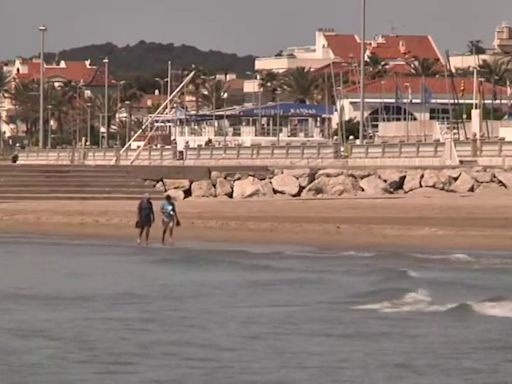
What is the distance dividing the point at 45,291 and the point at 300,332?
648 cm

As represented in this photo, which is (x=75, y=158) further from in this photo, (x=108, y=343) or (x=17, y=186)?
(x=108, y=343)

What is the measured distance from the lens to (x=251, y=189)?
44.1m

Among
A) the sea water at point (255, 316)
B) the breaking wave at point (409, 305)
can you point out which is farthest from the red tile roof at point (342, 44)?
the breaking wave at point (409, 305)

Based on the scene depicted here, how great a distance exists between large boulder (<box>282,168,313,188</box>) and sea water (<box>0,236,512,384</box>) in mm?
13118

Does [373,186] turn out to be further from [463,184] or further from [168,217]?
[168,217]

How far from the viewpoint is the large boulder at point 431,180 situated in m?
41.8

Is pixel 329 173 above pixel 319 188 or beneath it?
above

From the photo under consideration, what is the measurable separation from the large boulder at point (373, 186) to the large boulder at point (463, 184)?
213 cm

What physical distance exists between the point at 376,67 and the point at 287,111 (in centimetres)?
2571

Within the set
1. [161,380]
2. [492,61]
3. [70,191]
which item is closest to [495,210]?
[70,191]

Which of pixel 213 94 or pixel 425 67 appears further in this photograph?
pixel 213 94

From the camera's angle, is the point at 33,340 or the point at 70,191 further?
the point at 70,191

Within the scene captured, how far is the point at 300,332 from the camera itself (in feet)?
60.4

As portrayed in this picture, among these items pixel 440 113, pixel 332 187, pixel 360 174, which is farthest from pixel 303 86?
pixel 332 187
